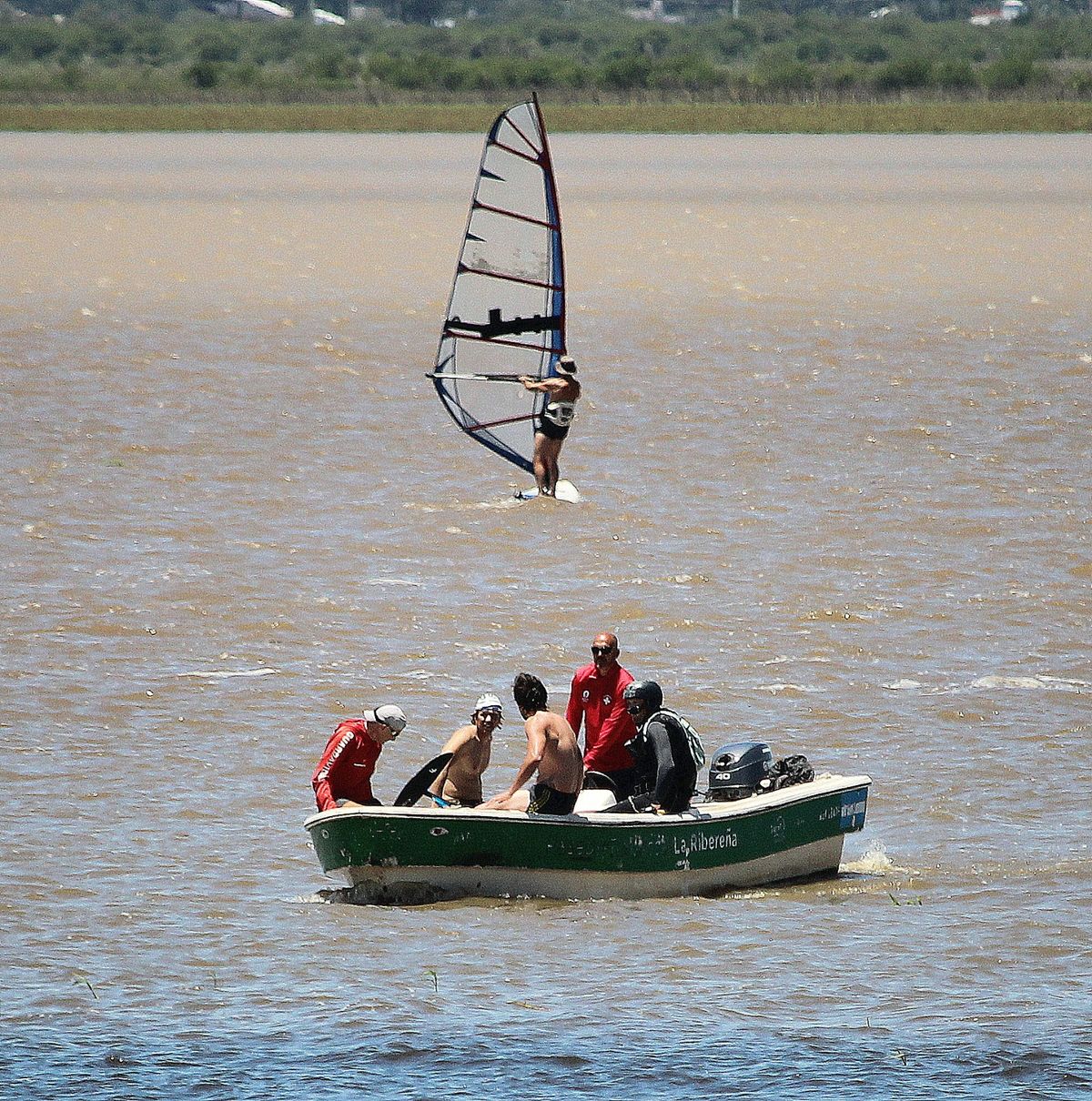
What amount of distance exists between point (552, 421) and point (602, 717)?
7.87m

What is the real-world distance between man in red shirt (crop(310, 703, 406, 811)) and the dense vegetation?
210 feet

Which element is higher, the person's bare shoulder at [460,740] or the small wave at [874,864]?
the person's bare shoulder at [460,740]

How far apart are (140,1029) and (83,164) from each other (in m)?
50.6

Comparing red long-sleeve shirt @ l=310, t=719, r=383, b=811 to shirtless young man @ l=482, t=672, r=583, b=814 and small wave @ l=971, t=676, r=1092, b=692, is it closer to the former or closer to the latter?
shirtless young man @ l=482, t=672, r=583, b=814

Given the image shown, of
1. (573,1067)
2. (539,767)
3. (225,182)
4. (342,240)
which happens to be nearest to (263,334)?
(342,240)

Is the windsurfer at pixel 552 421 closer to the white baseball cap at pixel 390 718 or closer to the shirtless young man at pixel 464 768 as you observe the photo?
the shirtless young man at pixel 464 768

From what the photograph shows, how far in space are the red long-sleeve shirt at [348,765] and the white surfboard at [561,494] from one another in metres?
8.30

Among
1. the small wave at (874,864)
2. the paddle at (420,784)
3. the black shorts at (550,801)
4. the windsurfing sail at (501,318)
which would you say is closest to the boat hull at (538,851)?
the black shorts at (550,801)

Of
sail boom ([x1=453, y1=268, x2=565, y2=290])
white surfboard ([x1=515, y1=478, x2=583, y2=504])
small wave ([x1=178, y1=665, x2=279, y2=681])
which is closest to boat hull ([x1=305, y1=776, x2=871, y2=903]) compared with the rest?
small wave ([x1=178, y1=665, x2=279, y2=681])

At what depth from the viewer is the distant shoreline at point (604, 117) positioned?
67.5 metres

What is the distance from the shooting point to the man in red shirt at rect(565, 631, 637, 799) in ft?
33.5

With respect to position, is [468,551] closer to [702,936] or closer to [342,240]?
[702,936]

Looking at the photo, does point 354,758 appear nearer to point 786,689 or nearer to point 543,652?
point 786,689

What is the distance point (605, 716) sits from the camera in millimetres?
10391
